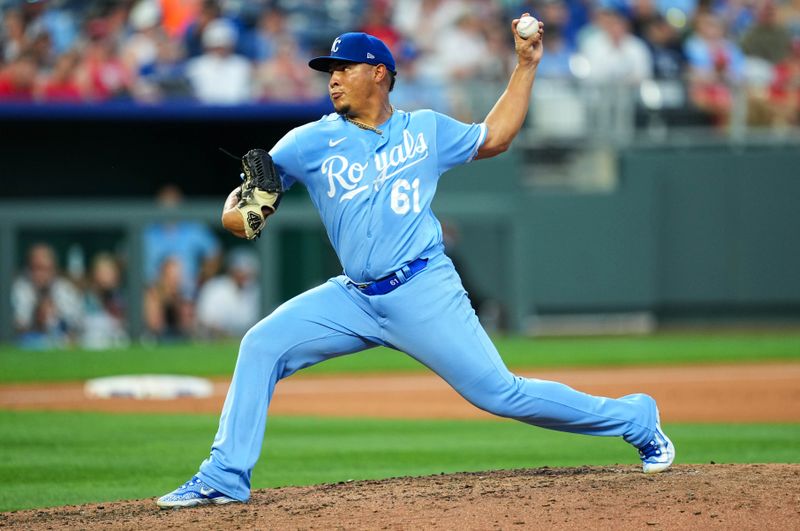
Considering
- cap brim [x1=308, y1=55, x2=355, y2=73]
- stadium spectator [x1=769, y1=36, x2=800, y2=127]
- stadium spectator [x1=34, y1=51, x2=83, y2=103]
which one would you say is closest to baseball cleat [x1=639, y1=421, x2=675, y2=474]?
cap brim [x1=308, y1=55, x2=355, y2=73]

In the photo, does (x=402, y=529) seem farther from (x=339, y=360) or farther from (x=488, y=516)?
(x=339, y=360)

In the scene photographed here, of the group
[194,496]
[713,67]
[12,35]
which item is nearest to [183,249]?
[12,35]

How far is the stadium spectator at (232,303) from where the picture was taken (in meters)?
14.9

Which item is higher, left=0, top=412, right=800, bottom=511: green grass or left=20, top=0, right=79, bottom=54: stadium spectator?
left=20, top=0, right=79, bottom=54: stadium spectator

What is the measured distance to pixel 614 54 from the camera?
15.7 meters

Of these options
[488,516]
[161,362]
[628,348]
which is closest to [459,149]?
[488,516]

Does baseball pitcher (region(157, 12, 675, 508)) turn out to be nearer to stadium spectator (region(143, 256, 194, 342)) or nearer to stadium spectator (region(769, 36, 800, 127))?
stadium spectator (region(143, 256, 194, 342))

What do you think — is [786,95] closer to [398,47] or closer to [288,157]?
[398,47]

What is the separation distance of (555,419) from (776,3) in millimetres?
13814

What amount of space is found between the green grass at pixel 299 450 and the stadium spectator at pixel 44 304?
4.85 metres

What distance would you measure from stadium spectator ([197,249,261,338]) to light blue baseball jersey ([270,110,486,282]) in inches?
390

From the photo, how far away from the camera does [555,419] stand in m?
5.17

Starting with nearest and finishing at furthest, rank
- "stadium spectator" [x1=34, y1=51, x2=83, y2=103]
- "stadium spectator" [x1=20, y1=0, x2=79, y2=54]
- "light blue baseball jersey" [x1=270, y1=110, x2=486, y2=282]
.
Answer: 1. "light blue baseball jersey" [x1=270, y1=110, x2=486, y2=282]
2. "stadium spectator" [x1=34, y1=51, x2=83, y2=103]
3. "stadium spectator" [x1=20, y1=0, x2=79, y2=54]

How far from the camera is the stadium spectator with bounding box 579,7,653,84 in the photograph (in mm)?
15641
